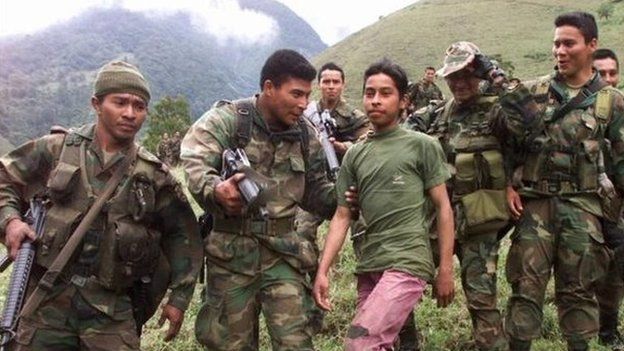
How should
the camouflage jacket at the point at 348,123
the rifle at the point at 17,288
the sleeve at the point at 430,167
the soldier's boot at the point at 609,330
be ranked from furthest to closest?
the camouflage jacket at the point at 348,123
the soldier's boot at the point at 609,330
the sleeve at the point at 430,167
the rifle at the point at 17,288

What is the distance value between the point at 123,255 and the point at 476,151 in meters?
2.41

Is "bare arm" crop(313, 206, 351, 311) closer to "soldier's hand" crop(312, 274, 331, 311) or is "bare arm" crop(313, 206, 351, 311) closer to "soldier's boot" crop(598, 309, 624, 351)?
"soldier's hand" crop(312, 274, 331, 311)

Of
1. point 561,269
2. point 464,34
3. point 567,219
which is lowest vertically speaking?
point 464,34

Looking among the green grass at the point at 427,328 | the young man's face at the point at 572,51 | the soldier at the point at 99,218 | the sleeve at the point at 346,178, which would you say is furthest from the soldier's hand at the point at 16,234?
the young man's face at the point at 572,51

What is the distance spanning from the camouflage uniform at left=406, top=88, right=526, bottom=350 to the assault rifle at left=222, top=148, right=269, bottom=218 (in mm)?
1574

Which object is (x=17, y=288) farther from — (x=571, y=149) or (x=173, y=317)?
(x=571, y=149)

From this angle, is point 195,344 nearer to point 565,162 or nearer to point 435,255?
point 435,255

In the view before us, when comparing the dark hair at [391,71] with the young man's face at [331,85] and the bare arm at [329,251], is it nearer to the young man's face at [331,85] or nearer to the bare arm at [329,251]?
the bare arm at [329,251]

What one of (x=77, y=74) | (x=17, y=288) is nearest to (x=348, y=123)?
(x=17, y=288)

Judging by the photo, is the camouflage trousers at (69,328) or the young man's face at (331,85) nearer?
the camouflage trousers at (69,328)

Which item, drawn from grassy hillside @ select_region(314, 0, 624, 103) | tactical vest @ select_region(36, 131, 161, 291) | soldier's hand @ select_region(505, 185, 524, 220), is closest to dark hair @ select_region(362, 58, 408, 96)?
soldier's hand @ select_region(505, 185, 524, 220)

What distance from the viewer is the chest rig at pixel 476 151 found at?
15.3ft

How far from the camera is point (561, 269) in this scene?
453 centimetres

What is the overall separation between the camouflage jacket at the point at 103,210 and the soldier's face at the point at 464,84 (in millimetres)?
1973
